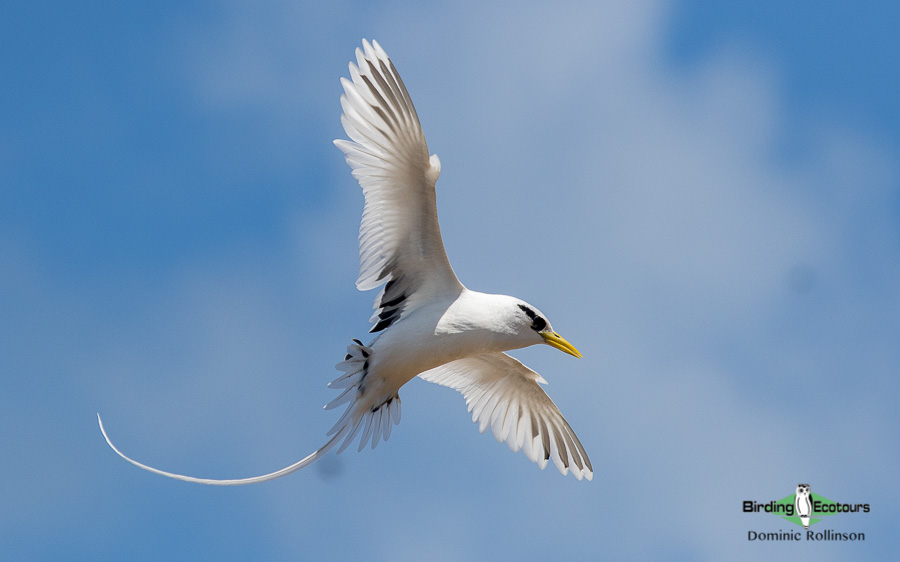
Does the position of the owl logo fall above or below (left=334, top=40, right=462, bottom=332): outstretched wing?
below

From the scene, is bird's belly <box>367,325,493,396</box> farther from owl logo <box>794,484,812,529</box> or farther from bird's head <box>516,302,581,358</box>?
owl logo <box>794,484,812,529</box>

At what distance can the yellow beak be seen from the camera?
14.2 m

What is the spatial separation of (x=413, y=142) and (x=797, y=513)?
7965 mm

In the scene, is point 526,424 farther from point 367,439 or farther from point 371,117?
point 371,117

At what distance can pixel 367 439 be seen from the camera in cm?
1376

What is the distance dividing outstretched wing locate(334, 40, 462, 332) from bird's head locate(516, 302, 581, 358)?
33.5 inches

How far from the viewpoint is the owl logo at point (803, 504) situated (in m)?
16.3

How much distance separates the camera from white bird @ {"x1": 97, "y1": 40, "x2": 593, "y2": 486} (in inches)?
514

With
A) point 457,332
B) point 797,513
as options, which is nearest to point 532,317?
point 457,332

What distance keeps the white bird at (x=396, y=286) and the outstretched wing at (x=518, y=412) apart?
93.2 inches

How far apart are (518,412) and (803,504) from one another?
427 centimetres

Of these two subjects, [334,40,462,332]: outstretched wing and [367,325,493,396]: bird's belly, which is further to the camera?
[367,325,493,396]: bird's belly

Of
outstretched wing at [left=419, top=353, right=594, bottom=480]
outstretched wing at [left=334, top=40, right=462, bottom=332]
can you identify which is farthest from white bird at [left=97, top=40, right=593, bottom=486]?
outstretched wing at [left=419, top=353, right=594, bottom=480]

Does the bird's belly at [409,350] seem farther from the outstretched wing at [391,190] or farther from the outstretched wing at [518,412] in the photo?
the outstretched wing at [518,412]
